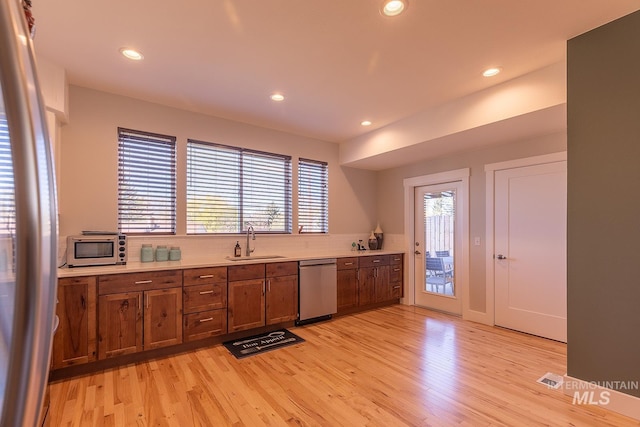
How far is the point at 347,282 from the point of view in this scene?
4465 mm

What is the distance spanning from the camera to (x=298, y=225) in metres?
4.75

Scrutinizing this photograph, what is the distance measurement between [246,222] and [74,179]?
1898 millimetres

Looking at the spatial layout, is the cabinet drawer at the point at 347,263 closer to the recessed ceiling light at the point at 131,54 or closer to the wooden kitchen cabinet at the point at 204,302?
the wooden kitchen cabinet at the point at 204,302

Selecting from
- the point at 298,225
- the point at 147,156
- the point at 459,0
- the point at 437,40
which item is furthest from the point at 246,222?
the point at 459,0

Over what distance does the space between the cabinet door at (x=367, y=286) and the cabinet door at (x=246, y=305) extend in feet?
5.28

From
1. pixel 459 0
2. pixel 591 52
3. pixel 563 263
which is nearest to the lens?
pixel 459 0

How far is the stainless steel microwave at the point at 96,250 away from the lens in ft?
9.18

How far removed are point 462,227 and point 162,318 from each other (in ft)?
12.7

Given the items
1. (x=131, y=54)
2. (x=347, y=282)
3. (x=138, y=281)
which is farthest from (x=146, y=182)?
(x=347, y=282)

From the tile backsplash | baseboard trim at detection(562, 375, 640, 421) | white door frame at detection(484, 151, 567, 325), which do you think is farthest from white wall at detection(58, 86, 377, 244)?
A: baseboard trim at detection(562, 375, 640, 421)

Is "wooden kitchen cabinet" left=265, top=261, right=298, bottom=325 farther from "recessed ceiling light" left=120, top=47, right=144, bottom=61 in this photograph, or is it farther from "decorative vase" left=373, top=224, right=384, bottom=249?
"recessed ceiling light" left=120, top=47, right=144, bottom=61

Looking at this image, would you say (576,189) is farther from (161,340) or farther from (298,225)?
(161,340)

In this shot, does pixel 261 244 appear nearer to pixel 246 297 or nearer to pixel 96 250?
pixel 246 297

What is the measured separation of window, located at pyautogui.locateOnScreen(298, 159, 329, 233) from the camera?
4.82m
